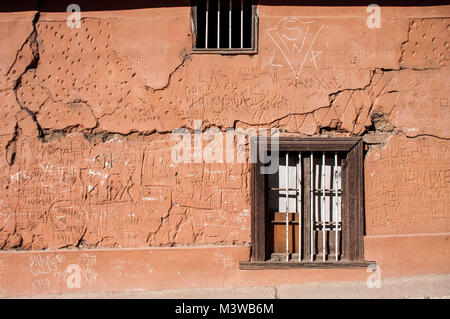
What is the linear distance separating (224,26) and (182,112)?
4.79 ft

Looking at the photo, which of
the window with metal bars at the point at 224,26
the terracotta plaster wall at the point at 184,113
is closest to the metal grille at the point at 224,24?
the window with metal bars at the point at 224,26

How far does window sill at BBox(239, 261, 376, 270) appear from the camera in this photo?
473 cm

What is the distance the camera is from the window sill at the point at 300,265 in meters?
4.73

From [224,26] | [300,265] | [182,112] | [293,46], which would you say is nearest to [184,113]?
[182,112]

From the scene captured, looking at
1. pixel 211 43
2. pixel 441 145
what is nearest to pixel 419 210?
pixel 441 145

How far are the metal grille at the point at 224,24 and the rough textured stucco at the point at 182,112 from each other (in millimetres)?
280

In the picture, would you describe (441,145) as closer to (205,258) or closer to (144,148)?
(205,258)

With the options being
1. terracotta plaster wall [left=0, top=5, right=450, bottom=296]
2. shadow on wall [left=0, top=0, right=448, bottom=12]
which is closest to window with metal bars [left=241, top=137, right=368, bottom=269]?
terracotta plaster wall [left=0, top=5, right=450, bottom=296]

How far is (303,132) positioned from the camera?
484cm

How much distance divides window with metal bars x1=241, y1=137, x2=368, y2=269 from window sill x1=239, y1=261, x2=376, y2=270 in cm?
1

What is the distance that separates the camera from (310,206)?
492 cm
